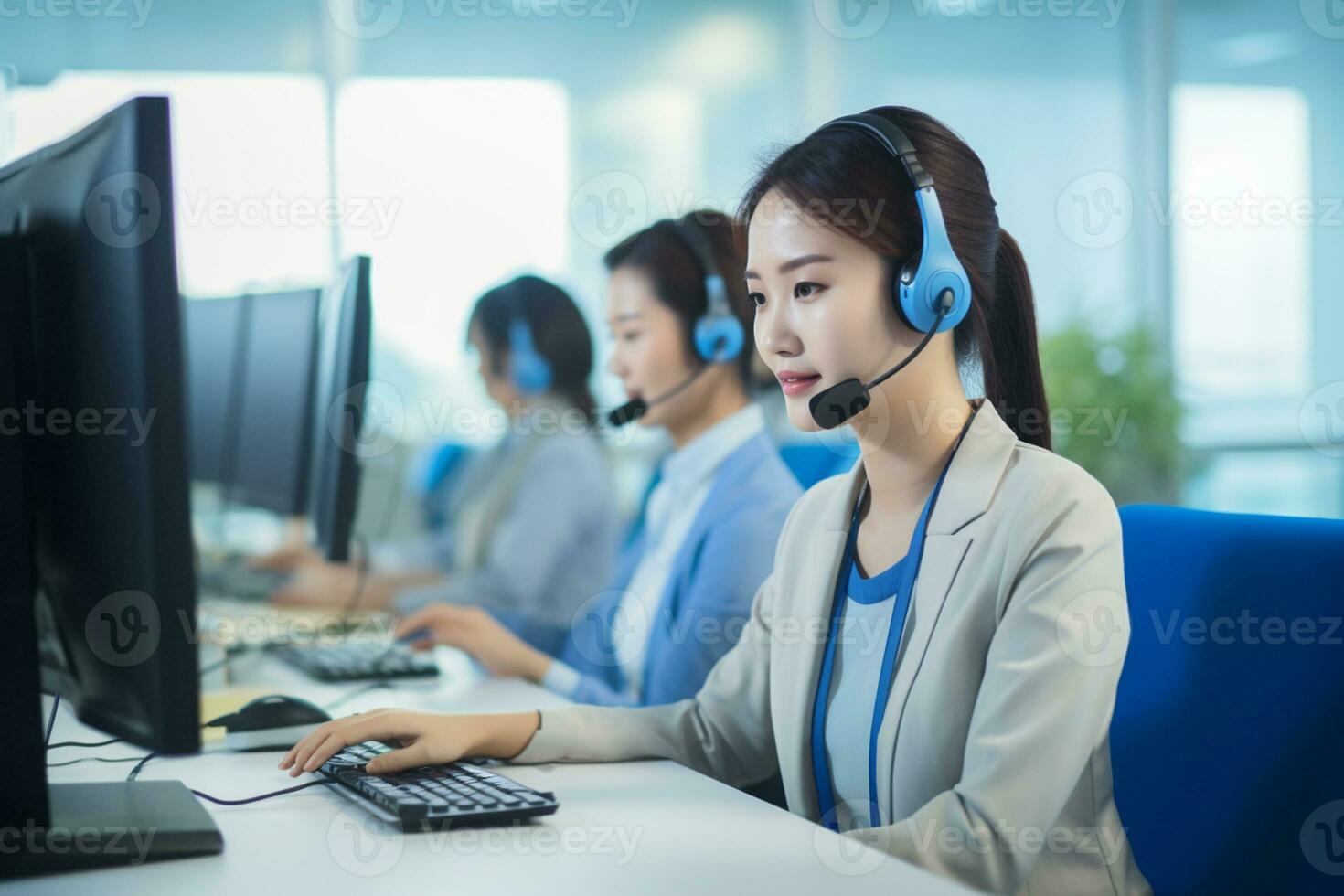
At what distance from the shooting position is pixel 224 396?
6.70ft

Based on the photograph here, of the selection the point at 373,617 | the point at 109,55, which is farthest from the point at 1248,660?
the point at 109,55

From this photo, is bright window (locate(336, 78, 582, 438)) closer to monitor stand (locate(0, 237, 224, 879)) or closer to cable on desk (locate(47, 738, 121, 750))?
cable on desk (locate(47, 738, 121, 750))

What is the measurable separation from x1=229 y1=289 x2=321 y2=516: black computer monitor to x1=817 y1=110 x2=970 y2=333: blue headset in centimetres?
96

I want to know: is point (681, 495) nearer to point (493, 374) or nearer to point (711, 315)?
point (711, 315)

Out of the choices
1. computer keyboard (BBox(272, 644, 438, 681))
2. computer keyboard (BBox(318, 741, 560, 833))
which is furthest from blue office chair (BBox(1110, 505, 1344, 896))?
computer keyboard (BBox(272, 644, 438, 681))

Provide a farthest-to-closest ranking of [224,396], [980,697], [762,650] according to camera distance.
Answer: [224,396]
[762,650]
[980,697]

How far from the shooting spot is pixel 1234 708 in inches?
38.5

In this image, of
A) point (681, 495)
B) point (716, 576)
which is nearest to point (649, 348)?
point (681, 495)

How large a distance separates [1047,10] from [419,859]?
4176mm

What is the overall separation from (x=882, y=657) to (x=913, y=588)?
0.22 feet

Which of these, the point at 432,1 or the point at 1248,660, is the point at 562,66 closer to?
the point at 432,1

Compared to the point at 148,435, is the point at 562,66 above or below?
above

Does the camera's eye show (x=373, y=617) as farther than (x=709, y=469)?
Yes

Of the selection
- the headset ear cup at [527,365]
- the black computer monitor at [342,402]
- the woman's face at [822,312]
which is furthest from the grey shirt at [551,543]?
the woman's face at [822,312]
